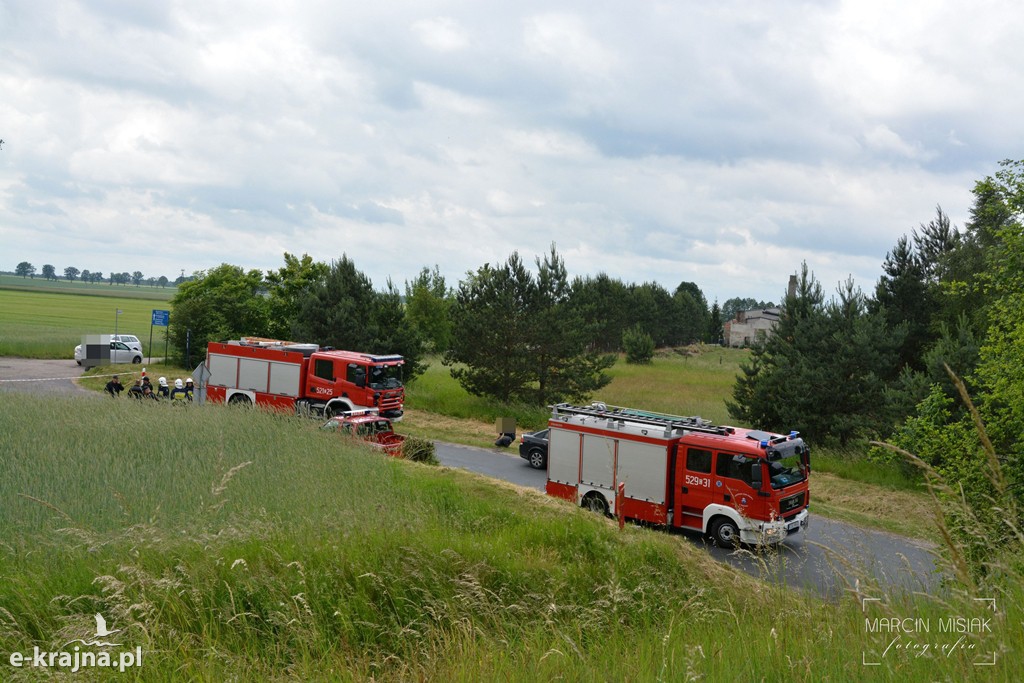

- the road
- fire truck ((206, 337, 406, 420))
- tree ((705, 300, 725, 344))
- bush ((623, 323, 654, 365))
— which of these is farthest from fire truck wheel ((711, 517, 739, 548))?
tree ((705, 300, 725, 344))

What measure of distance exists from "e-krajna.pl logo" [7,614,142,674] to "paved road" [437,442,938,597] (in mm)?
4058

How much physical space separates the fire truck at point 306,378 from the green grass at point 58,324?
19070 mm

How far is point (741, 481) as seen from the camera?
570 inches

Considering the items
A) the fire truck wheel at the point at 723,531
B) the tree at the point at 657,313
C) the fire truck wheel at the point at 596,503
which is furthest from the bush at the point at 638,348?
the fire truck wheel at the point at 723,531

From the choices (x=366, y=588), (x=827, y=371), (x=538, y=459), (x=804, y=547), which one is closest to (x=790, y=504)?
(x=538, y=459)

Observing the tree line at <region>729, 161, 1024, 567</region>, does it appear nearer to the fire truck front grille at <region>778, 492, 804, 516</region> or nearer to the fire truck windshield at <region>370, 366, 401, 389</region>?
the fire truck front grille at <region>778, 492, 804, 516</region>

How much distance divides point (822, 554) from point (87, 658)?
5019 millimetres

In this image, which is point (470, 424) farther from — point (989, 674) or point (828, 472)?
point (989, 674)

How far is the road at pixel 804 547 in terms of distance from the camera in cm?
487

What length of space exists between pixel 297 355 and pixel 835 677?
2685cm

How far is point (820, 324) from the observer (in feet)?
87.5

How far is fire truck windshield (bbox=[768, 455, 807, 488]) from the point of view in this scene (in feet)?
47.3

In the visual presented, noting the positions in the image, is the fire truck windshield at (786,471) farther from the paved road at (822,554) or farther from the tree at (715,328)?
the tree at (715,328)

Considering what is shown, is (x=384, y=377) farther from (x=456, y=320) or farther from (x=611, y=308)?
(x=611, y=308)
